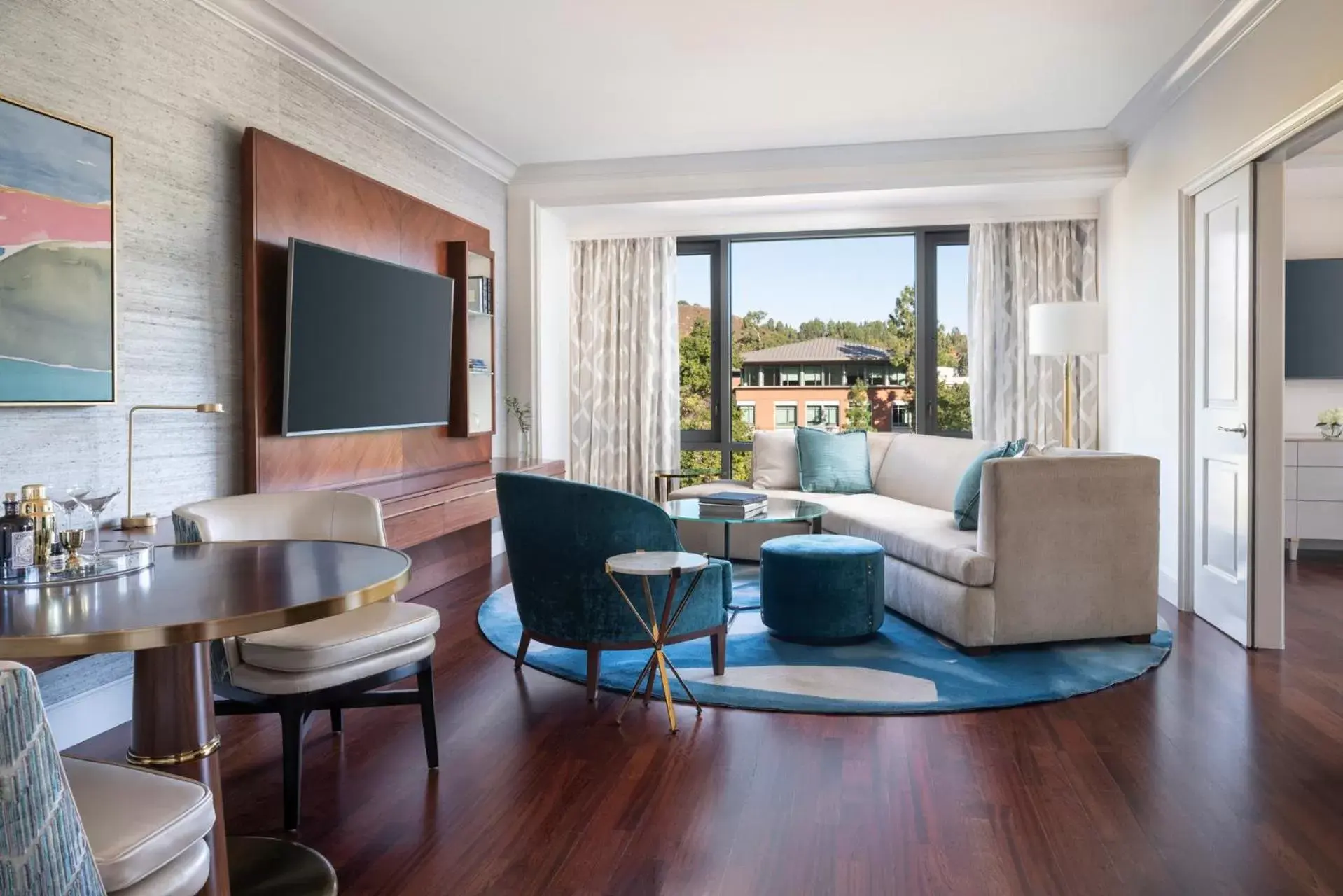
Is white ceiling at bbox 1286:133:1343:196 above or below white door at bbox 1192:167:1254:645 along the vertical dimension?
above

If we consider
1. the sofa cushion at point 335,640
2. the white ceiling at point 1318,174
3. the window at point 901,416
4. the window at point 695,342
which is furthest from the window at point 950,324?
the sofa cushion at point 335,640

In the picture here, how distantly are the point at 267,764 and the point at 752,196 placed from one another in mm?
4485

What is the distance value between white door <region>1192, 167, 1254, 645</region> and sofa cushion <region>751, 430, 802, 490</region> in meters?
2.44

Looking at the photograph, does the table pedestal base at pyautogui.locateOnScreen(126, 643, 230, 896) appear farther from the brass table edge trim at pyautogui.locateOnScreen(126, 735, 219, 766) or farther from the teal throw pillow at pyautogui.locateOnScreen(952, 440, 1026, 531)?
the teal throw pillow at pyautogui.locateOnScreen(952, 440, 1026, 531)

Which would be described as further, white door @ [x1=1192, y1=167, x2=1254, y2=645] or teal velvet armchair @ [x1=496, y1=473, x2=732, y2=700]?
white door @ [x1=1192, y1=167, x2=1254, y2=645]

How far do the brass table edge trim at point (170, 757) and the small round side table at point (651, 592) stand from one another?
1369mm

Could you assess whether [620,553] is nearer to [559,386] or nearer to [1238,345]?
[1238,345]

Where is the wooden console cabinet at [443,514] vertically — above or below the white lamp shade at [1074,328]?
below

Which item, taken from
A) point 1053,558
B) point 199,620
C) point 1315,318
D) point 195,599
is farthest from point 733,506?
point 1315,318

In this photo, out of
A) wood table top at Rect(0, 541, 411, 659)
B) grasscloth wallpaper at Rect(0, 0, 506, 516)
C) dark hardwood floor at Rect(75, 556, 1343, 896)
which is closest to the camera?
wood table top at Rect(0, 541, 411, 659)

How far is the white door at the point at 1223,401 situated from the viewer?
12.8 ft

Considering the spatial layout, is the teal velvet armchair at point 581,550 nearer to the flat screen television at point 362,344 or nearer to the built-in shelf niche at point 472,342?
the flat screen television at point 362,344

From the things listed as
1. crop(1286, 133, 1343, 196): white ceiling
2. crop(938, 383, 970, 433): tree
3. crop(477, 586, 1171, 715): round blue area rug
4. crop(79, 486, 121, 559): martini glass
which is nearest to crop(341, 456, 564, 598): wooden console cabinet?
crop(477, 586, 1171, 715): round blue area rug

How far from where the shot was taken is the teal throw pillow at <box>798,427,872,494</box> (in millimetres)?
6039
